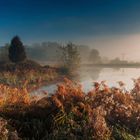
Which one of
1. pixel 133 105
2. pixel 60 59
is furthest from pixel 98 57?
pixel 133 105

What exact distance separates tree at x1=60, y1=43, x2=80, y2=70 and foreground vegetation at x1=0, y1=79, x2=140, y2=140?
71.2 feet

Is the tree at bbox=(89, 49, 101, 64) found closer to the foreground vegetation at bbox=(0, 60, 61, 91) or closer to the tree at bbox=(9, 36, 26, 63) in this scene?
the tree at bbox=(9, 36, 26, 63)

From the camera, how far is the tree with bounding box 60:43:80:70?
30.1 m

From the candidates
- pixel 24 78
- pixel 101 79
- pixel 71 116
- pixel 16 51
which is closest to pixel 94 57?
pixel 16 51

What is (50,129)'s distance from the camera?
20.3 feet

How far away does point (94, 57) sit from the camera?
41.1 metres

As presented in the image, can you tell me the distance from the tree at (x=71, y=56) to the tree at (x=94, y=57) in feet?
29.1

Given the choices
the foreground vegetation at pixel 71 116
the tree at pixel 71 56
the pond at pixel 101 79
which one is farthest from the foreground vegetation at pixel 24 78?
the foreground vegetation at pixel 71 116

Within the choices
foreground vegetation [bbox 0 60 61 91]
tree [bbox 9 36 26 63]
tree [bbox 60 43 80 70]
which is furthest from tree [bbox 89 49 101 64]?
foreground vegetation [bbox 0 60 61 91]

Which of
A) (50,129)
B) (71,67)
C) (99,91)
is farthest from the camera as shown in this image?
(71,67)

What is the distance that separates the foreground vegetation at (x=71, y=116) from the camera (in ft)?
18.9

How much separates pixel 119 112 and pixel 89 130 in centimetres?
154

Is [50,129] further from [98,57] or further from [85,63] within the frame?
[98,57]

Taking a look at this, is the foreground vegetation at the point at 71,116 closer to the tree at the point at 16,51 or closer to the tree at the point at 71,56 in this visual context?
the tree at the point at 16,51
